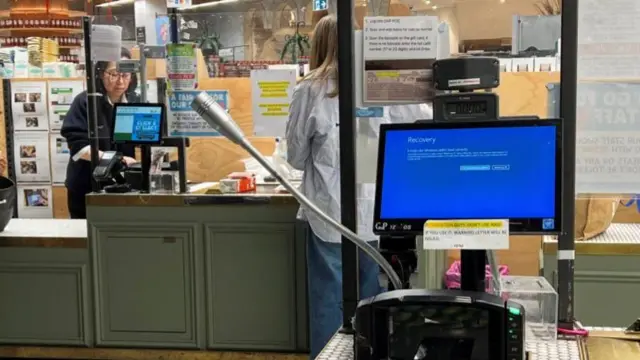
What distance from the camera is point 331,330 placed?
300 cm

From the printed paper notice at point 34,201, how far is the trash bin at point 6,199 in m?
3.17

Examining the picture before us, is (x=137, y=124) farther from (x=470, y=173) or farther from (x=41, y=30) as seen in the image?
(x=41, y=30)

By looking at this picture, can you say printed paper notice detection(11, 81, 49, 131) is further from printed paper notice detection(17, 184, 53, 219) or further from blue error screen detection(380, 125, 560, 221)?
blue error screen detection(380, 125, 560, 221)

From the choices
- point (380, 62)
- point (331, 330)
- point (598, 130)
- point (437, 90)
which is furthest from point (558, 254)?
point (331, 330)

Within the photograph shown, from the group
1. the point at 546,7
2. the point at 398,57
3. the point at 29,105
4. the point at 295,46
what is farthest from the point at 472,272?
the point at 29,105

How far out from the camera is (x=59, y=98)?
647cm

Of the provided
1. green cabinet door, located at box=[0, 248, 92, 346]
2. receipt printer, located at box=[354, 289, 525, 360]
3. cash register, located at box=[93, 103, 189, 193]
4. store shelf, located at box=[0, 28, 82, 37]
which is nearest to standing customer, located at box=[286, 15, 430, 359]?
cash register, located at box=[93, 103, 189, 193]

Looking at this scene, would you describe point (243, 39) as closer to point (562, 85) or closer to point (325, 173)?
point (325, 173)

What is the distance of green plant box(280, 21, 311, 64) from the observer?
3.72 m

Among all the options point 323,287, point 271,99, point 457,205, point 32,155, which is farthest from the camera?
point 32,155

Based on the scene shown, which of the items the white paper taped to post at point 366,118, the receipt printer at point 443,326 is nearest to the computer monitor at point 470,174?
the receipt printer at point 443,326

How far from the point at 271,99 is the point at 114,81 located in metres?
0.78

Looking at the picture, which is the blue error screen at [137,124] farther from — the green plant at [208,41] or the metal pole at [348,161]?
the metal pole at [348,161]

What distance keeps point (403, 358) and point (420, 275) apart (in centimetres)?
30
